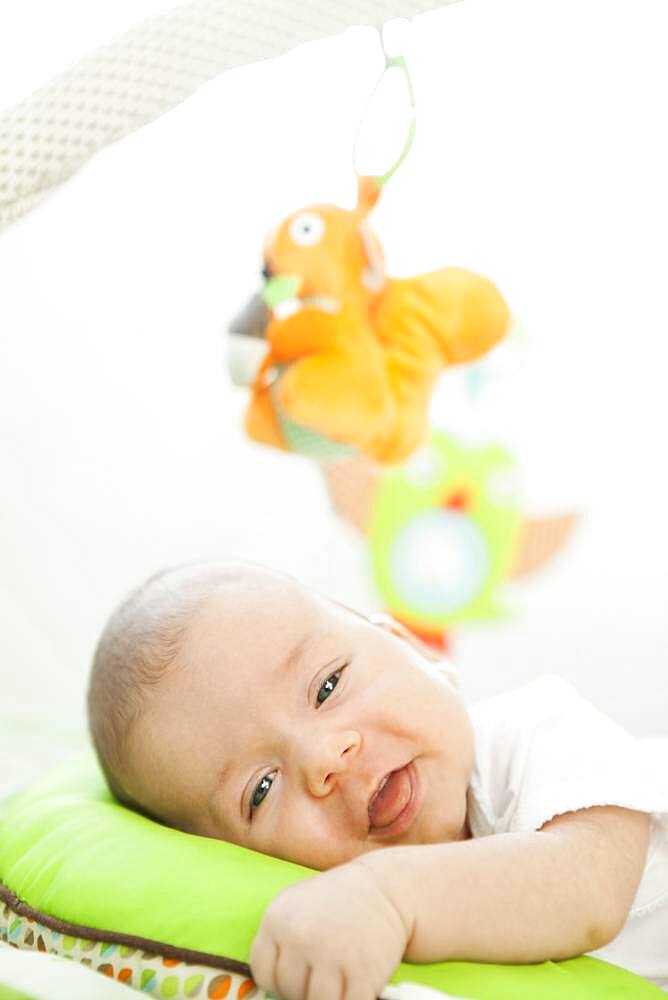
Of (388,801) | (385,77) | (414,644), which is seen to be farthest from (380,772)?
(385,77)

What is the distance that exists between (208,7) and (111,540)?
891 millimetres

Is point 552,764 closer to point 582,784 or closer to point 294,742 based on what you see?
point 582,784

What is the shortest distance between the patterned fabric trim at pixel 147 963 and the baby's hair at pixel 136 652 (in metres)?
0.15

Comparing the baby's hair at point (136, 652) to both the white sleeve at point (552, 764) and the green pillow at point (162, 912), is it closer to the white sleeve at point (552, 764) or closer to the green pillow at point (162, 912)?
the green pillow at point (162, 912)

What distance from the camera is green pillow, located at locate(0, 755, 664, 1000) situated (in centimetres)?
70

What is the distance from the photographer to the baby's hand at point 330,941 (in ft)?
2.14

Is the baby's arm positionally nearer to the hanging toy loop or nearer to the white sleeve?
the white sleeve

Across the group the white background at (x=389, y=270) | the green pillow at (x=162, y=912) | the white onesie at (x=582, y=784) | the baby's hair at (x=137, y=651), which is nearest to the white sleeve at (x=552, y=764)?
the white onesie at (x=582, y=784)

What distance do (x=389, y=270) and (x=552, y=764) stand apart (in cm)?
63

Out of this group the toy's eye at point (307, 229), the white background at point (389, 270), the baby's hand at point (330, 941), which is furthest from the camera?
the white background at point (389, 270)

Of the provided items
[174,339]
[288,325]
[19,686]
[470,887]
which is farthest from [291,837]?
[174,339]

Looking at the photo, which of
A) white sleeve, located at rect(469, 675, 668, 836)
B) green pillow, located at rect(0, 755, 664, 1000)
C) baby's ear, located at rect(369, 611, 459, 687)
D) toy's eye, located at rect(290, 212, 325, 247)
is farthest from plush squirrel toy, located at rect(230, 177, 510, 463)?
green pillow, located at rect(0, 755, 664, 1000)

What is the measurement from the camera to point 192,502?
158cm

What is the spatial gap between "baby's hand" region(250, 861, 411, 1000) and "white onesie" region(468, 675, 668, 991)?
19 centimetres
